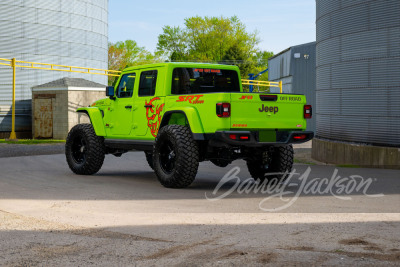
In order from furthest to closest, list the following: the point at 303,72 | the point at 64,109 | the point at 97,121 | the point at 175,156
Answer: the point at 303,72 → the point at 64,109 → the point at 97,121 → the point at 175,156

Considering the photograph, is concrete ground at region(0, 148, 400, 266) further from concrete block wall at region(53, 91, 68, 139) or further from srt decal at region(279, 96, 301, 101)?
concrete block wall at region(53, 91, 68, 139)

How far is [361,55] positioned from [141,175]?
279 inches

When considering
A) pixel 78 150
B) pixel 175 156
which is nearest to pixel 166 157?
pixel 175 156

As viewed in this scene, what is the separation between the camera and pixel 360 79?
56.3ft

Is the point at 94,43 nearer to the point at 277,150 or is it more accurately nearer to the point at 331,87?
the point at 331,87

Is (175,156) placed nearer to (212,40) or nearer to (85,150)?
(85,150)

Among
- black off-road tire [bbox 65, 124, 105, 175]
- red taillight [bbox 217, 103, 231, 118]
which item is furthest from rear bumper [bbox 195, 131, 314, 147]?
black off-road tire [bbox 65, 124, 105, 175]

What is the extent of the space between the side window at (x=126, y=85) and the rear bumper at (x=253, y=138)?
289 centimetres

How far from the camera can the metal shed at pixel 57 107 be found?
3266 cm

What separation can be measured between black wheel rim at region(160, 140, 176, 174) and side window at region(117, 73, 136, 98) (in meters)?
1.88

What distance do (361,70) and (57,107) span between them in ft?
64.9

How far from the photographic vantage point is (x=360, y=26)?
17.2 metres

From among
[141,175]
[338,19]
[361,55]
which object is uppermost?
[338,19]

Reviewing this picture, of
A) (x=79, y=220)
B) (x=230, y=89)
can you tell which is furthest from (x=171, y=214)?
(x=230, y=89)
